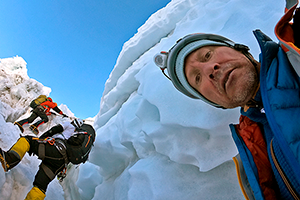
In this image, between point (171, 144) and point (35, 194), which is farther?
point (35, 194)

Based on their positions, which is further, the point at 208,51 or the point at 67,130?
the point at 67,130

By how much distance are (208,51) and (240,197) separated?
1.68 m

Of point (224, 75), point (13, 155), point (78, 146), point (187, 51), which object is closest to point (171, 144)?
point (187, 51)

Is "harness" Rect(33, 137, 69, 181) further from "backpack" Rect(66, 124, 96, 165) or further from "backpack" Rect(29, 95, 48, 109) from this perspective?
"backpack" Rect(29, 95, 48, 109)

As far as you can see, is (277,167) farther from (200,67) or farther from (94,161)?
(94,161)

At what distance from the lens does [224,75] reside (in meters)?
1.24

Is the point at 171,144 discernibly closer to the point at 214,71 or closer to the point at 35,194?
the point at 214,71

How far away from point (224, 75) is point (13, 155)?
2992 mm

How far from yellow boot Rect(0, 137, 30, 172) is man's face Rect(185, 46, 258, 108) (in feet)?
8.95

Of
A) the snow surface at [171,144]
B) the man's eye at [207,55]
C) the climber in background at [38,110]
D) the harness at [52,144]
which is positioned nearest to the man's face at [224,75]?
the man's eye at [207,55]

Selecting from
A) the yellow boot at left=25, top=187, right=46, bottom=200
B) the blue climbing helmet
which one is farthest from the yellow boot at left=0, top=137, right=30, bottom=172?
the blue climbing helmet

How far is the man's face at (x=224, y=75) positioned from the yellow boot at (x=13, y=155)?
8.95ft

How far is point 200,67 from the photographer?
150cm

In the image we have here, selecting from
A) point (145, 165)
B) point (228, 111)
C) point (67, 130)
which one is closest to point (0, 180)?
point (67, 130)
